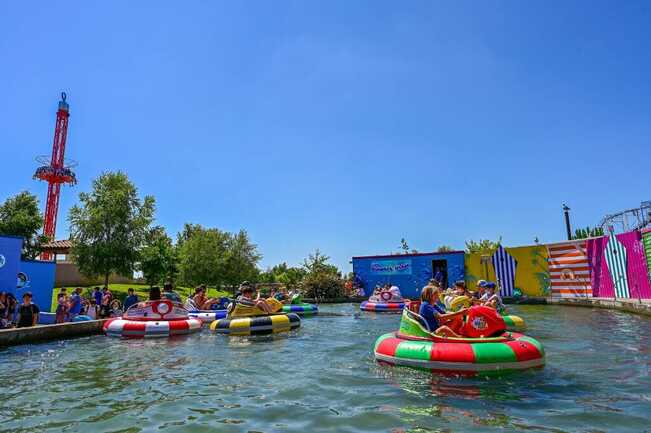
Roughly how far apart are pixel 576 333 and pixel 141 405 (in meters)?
13.2

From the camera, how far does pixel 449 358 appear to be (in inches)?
334

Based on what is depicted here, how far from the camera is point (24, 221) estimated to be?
38.8 metres

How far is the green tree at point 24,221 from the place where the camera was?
3853cm

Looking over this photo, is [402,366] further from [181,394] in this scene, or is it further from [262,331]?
[262,331]

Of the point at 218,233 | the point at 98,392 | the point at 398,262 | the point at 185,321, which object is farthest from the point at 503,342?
the point at 218,233

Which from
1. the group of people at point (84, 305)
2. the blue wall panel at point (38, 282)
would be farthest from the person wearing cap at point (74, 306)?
the blue wall panel at point (38, 282)

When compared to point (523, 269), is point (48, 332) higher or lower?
Result: lower

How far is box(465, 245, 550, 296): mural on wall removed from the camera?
1241 inches

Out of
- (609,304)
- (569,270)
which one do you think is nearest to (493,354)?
(609,304)

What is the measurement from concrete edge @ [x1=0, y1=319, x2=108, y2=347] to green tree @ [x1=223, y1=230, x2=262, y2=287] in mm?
27031

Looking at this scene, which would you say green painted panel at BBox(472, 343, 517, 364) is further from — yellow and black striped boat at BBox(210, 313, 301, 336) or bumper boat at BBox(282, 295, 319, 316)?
bumper boat at BBox(282, 295, 319, 316)

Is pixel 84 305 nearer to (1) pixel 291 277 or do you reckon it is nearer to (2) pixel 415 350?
A: (2) pixel 415 350

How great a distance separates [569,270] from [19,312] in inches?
1192

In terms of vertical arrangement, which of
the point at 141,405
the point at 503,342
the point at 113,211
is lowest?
the point at 141,405
